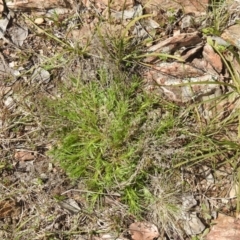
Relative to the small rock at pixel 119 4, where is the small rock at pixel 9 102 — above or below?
below

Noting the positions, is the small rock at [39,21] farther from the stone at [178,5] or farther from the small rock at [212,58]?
the small rock at [212,58]

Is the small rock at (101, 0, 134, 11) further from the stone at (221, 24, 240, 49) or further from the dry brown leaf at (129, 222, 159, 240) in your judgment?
the dry brown leaf at (129, 222, 159, 240)

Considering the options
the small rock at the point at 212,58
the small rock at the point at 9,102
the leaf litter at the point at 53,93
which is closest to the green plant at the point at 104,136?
the leaf litter at the point at 53,93

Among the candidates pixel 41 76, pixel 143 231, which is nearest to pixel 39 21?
pixel 41 76

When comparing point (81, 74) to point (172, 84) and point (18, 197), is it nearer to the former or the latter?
point (172, 84)

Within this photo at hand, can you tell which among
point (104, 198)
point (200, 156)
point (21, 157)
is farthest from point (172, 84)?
point (21, 157)

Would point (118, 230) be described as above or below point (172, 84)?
below

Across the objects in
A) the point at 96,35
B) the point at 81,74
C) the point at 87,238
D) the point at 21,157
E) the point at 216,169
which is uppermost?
the point at 96,35

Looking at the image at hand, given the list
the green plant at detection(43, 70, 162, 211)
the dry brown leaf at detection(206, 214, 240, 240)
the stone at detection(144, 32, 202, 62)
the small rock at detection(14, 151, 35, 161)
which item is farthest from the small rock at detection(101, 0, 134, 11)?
the dry brown leaf at detection(206, 214, 240, 240)
